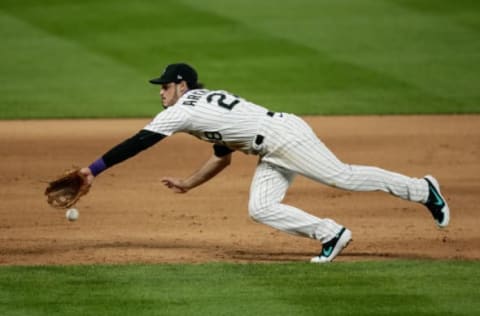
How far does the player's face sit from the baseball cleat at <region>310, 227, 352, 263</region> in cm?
157

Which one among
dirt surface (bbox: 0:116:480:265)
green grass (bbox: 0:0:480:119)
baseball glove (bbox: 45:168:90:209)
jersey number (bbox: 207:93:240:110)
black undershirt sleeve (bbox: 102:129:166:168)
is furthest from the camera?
green grass (bbox: 0:0:480:119)

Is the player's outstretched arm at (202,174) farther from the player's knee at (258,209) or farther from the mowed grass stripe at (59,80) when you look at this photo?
the mowed grass stripe at (59,80)

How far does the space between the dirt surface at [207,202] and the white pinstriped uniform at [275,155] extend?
554mm

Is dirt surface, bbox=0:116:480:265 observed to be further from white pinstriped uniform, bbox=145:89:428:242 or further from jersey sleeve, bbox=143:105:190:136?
jersey sleeve, bbox=143:105:190:136

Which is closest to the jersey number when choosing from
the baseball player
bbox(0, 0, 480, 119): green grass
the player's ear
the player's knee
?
the baseball player

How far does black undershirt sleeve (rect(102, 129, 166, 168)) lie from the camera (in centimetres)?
884

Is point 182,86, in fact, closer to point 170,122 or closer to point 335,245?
point 170,122

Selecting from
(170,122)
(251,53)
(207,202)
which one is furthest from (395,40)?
(170,122)

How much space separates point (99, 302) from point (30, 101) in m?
8.42

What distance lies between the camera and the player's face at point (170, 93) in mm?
9234

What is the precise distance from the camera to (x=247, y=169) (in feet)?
42.5

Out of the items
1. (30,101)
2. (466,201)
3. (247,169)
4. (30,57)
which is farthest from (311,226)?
(30,57)

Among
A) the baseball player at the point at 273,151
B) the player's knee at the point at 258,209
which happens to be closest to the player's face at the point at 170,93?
the baseball player at the point at 273,151

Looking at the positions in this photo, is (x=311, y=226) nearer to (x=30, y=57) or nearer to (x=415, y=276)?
(x=415, y=276)
